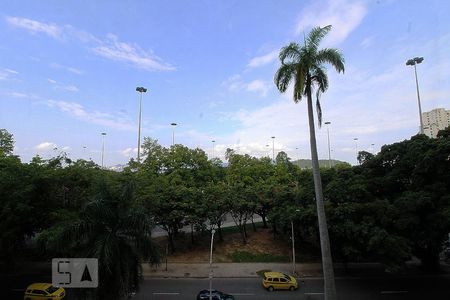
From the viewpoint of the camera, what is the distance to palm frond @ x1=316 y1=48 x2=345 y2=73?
18469mm

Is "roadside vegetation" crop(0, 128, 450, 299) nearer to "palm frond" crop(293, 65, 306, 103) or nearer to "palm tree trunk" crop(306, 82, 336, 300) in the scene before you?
"palm tree trunk" crop(306, 82, 336, 300)

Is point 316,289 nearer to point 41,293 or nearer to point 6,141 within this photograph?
point 41,293

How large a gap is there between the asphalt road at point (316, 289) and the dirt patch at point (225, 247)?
6.67m

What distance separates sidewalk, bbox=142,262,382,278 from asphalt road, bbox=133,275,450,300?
1.44 metres

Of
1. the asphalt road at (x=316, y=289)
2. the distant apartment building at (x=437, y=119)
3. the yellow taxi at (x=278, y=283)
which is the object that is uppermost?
the distant apartment building at (x=437, y=119)

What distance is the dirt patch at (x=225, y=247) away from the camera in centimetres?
3823

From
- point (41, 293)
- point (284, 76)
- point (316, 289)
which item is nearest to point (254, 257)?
point (316, 289)

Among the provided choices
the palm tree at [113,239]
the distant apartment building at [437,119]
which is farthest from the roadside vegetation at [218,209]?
the distant apartment building at [437,119]

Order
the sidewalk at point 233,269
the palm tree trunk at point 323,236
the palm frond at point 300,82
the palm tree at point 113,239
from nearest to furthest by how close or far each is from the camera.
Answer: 1. the palm tree at point 113,239
2. the palm tree trunk at point 323,236
3. the palm frond at point 300,82
4. the sidewalk at point 233,269

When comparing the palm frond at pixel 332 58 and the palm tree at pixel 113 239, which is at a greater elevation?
the palm frond at pixel 332 58

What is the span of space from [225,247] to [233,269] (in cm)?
561

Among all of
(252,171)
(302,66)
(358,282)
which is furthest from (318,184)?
(252,171)

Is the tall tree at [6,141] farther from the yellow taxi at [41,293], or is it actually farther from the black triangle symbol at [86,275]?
the black triangle symbol at [86,275]

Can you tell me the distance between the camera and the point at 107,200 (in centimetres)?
1597
